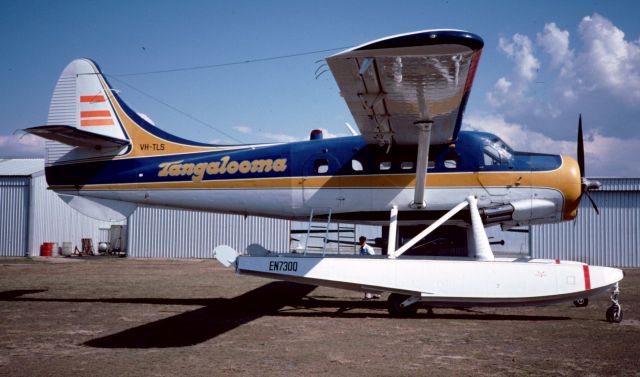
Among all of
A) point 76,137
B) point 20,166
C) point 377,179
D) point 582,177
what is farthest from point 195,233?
point 582,177

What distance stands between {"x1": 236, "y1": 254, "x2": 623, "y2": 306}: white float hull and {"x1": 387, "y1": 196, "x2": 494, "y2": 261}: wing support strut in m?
0.38

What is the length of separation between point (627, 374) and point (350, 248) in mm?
28996

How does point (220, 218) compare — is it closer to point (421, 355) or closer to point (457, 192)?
point (457, 192)

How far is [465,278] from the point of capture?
844 centimetres

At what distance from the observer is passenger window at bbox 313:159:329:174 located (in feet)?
33.7

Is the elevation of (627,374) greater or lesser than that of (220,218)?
lesser

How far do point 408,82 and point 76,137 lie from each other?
7423 millimetres

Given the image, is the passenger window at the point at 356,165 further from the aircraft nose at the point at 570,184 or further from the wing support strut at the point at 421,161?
the aircraft nose at the point at 570,184

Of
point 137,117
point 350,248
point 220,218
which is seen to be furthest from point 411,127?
point 350,248

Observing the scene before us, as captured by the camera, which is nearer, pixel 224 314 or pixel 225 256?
pixel 224 314

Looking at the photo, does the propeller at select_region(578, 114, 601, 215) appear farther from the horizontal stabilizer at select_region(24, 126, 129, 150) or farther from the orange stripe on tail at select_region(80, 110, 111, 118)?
the orange stripe on tail at select_region(80, 110, 111, 118)

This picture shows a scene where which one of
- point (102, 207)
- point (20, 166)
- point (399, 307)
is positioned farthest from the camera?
point (20, 166)

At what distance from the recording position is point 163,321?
8.56 metres

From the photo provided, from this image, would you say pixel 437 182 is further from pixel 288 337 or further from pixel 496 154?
pixel 288 337
